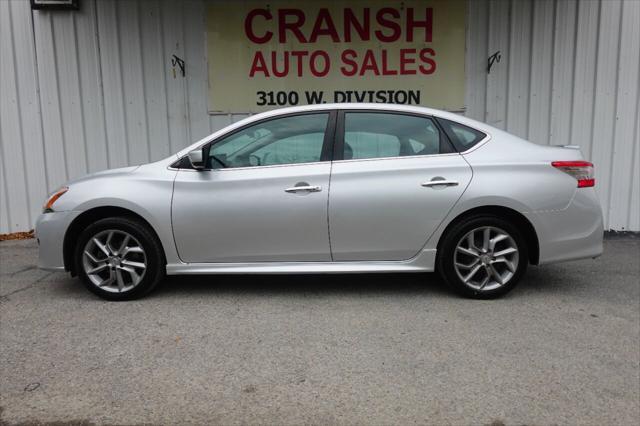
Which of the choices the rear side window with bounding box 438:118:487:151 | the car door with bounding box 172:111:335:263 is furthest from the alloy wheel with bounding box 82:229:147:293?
the rear side window with bounding box 438:118:487:151

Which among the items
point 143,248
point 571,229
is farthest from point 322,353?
point 571,229

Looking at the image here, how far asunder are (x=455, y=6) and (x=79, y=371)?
6.44 m

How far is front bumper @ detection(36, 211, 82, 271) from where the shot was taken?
15.1ft

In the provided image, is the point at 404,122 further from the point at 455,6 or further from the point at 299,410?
the point at 455,6

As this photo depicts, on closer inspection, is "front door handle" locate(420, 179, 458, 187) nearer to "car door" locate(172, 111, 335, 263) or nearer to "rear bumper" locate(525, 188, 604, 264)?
"rear bumper" locate(525, 188, 604, 264)

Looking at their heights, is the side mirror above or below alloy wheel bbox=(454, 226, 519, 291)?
above

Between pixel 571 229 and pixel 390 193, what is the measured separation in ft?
5.24

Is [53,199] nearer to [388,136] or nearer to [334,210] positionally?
[334,210]

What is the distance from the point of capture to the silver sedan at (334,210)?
4.51 m

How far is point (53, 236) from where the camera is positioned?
15.2ft

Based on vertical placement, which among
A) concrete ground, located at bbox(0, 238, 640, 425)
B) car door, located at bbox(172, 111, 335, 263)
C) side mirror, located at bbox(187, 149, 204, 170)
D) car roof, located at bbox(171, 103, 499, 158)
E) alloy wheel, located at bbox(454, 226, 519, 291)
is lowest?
concrete ground, located at bbox(0, 238, 640, 425)

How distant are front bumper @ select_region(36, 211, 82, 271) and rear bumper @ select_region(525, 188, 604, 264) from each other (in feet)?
13.0

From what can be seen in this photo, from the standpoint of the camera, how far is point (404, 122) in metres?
4.77

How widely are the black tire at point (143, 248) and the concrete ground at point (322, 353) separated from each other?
130 mm
